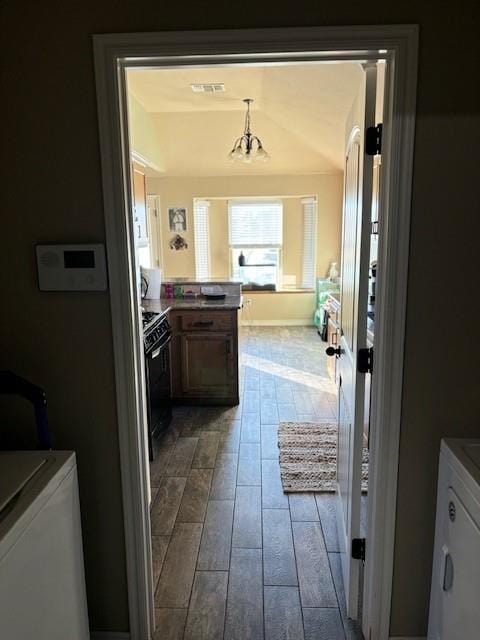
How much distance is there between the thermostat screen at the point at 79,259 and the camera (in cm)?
152

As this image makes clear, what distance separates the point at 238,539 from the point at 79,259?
165 cm

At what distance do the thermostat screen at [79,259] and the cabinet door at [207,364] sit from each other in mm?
2458

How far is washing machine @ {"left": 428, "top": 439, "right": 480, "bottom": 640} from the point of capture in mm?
1220

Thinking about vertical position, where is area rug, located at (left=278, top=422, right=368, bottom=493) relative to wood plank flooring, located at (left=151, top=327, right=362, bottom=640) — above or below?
above

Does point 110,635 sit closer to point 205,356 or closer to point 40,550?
point 40,550

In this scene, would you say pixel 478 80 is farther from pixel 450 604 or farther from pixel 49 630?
pixel 49 630

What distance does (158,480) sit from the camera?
294 cm

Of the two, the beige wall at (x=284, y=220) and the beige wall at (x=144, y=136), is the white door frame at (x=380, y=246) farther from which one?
the beige wall at (x=284, y=220)

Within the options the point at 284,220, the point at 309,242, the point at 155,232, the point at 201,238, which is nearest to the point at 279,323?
the point at 309,242

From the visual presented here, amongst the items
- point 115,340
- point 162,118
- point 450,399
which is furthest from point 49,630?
point 162,118

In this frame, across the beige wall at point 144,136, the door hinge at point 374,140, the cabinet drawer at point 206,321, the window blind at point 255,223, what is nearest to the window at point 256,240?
the window blind at point 255,223

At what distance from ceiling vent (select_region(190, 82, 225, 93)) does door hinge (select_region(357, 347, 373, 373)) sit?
3683mm

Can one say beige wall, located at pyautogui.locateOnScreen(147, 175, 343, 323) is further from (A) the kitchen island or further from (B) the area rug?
(B) the area rug

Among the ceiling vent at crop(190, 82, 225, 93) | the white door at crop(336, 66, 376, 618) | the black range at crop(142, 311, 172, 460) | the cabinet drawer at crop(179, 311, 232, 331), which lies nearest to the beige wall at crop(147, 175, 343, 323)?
the ceiling vent at crop(190, 82, 225, 93)
